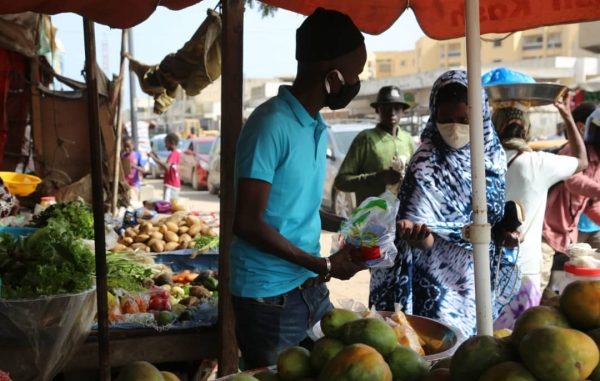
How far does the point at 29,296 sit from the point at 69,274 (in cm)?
22

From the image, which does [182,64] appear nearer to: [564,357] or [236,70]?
[236,70]

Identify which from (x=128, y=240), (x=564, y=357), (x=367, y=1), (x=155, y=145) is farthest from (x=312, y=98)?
(x=155, y=145)

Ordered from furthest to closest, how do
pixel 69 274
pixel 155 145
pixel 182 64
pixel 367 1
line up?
pixel 155 145
pixel 182 64
pixel 367 1
pixel 69 274

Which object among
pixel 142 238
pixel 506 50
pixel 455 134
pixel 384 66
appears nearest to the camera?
pixel 455 134

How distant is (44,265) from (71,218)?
8.33ft

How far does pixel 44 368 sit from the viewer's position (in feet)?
9.86

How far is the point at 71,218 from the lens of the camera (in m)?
5.66

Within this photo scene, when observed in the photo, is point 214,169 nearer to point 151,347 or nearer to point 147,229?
point 147,229

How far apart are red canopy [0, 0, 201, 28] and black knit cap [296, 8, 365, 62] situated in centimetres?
109

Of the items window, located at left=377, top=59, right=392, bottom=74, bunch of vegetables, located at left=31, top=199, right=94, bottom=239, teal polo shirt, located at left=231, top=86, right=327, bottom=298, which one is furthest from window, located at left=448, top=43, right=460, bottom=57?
teal polo shirt, located at left=231, top=86, right=327, bottom=298

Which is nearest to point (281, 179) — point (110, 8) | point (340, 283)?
point (110, 8)

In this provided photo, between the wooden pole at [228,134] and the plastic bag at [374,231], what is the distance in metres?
0.97

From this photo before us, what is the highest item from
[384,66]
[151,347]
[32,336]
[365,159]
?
[384,66]

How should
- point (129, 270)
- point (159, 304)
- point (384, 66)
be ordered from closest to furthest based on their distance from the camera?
point (159, 304) → point (129, 270) → point (384, 66)
